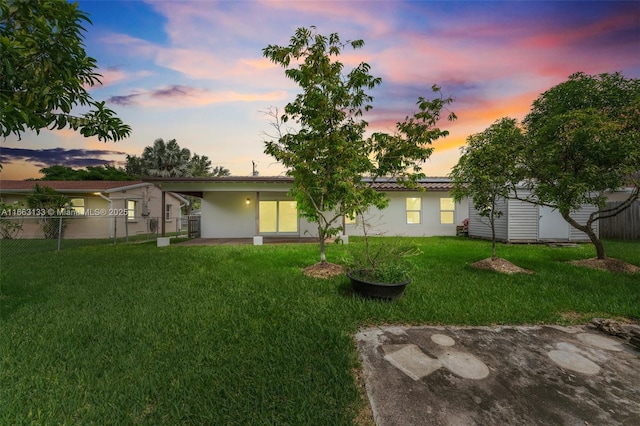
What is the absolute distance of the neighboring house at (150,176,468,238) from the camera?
1305cm

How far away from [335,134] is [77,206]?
17080 millimetres

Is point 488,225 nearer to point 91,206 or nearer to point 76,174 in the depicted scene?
point 91,206

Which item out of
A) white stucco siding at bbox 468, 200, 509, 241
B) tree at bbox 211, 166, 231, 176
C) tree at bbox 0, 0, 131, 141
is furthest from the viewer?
tree at bbox 211, 166, 231, 176

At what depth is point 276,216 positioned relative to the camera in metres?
13.1

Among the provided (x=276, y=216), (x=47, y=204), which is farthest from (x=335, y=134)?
(x=47, y=204)

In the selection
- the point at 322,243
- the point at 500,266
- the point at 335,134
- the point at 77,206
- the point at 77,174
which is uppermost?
the point at 77,174

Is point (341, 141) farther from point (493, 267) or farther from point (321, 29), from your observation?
Result: point (493, 267)

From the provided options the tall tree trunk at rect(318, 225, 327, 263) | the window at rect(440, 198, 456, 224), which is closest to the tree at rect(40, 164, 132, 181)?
the tall tree trunk at rect(318, 225, 327, 263)

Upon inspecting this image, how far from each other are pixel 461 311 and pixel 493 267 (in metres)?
3.53

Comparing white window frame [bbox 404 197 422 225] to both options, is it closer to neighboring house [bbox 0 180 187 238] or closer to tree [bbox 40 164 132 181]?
neighboring house [bbox 0 180 187 238]

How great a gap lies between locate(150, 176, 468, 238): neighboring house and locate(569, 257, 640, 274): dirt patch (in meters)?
6.85

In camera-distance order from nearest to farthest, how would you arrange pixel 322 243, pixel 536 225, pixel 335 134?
pixel 335 134, pixel 322 243, pixel 536 225

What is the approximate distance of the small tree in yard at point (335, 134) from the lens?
5375 millimetres

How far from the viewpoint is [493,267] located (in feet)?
20.0
